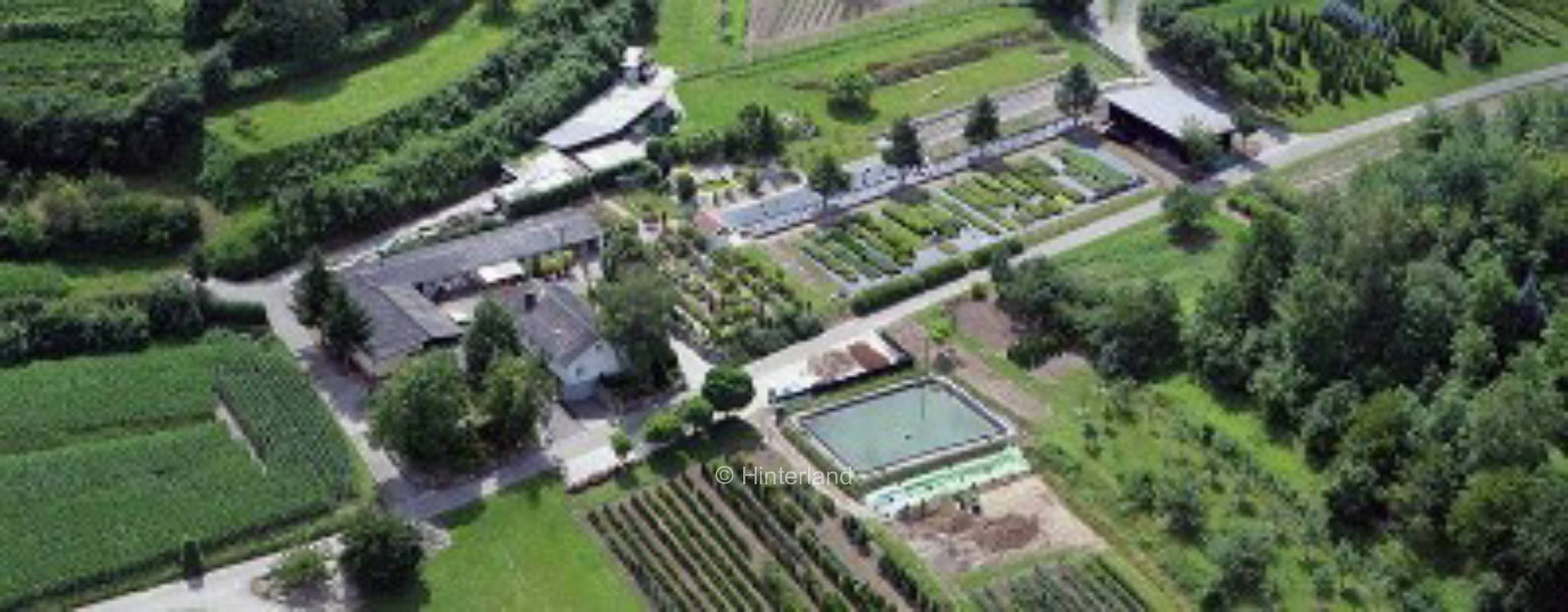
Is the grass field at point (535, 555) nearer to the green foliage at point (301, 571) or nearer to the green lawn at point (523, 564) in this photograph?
the green lawn at point (523, 564)

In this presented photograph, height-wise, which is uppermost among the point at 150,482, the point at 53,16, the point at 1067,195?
the point at 53,16

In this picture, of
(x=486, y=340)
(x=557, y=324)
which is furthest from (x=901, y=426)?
(x=486, y=340)

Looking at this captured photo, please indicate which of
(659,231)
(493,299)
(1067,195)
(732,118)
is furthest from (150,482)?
(1067,195)

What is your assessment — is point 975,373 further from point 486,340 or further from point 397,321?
point 397,321

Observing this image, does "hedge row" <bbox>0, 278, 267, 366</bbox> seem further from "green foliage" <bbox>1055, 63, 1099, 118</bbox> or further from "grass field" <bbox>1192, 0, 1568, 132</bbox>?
"grass field" <bbox>1192, 0, 1568, 132</bbox>

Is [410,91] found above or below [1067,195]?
above

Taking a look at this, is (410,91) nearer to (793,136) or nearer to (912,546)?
(793,136)
